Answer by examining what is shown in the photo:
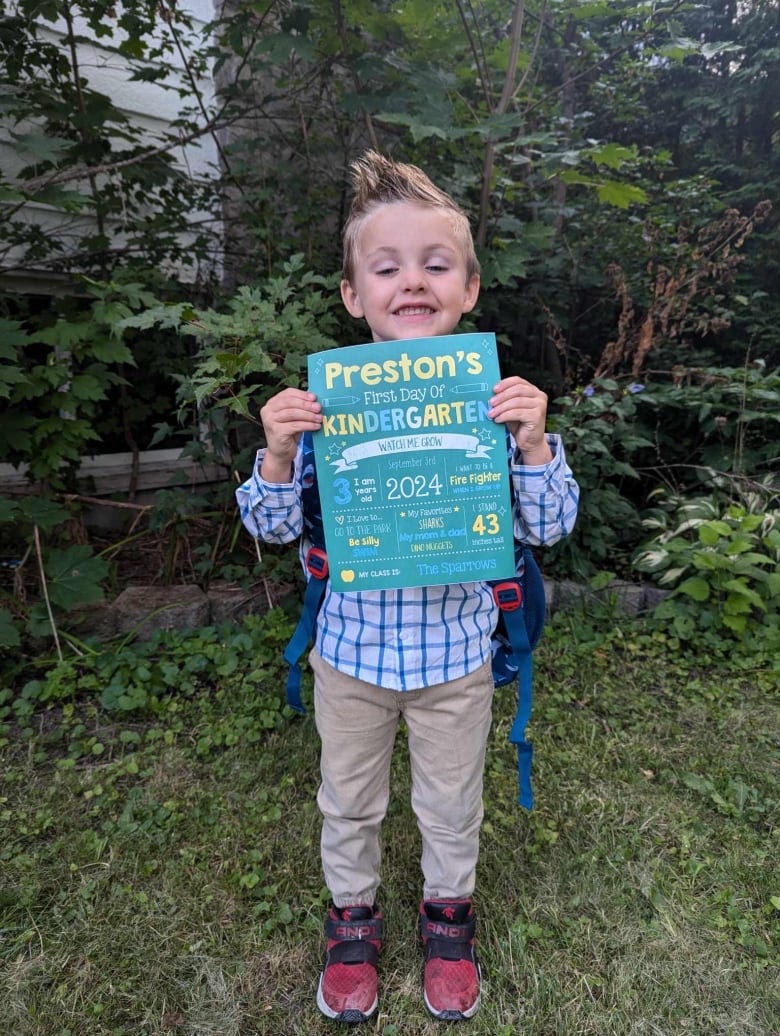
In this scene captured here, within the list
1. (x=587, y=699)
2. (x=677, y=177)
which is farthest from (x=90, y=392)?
(x=677, y=177)

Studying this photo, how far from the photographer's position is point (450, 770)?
1.43 metres

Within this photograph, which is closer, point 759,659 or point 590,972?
point 590,972

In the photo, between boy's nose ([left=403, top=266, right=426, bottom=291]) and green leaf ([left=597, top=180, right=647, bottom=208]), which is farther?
green leaf ([left=597, top=180, right=647, bottom=208])

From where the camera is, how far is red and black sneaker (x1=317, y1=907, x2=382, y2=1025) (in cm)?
144

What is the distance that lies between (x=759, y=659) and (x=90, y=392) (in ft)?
9.86

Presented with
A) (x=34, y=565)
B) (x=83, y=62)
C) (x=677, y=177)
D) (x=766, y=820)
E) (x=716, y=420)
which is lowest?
(x=766, y=820)

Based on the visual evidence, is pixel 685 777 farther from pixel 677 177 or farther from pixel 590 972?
pixel 677 177

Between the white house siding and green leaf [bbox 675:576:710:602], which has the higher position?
the white house siding

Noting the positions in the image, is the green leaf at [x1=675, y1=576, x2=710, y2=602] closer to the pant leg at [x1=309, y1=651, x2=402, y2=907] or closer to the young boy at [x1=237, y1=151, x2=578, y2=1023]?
the young boy at [x1=237, y1=151, x2=578, y2=1023]

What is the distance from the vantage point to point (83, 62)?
12.5ft

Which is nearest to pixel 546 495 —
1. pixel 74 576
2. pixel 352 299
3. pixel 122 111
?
pixel 352 299

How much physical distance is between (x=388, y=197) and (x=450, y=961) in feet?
5.68

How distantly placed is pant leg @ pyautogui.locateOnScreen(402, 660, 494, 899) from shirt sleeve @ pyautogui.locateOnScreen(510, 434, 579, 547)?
1.21ft

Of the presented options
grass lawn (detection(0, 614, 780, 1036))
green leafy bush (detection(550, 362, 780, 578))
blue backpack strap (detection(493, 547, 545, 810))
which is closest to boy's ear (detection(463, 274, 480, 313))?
blue backpack strap (detection(493, 547, 545, 810))
